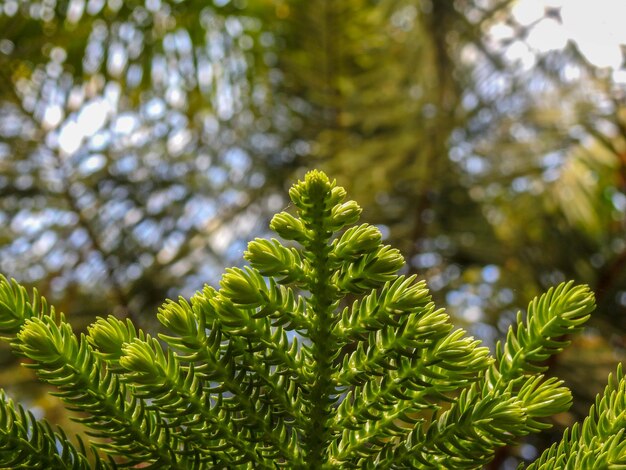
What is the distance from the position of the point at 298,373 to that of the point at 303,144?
833mm

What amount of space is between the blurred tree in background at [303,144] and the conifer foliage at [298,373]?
22.1 inches

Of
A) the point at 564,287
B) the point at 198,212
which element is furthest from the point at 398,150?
the point at 564,287

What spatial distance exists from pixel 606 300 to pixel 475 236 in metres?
0.22

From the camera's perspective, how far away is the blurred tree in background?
2.95 feet

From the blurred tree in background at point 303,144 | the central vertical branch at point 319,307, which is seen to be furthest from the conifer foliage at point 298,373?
the blurred tree in background at point 303,144

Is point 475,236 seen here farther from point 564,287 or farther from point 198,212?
point 564,287

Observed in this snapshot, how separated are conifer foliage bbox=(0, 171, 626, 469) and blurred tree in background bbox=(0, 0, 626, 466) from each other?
560mm

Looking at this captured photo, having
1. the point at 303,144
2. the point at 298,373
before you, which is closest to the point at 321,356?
the point at 298,373

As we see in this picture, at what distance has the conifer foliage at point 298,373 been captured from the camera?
0.82 feet

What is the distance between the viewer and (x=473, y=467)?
0.27 m

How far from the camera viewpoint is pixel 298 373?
0.26 m

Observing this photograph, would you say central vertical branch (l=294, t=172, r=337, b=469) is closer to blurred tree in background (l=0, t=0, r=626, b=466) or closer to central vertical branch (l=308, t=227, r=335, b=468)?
central vertical branch (l=308, t=227, r=335, b=468)

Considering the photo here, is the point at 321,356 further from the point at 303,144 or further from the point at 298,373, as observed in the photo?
the point at 303,144

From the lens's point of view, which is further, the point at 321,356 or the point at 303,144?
the point at 303,144
